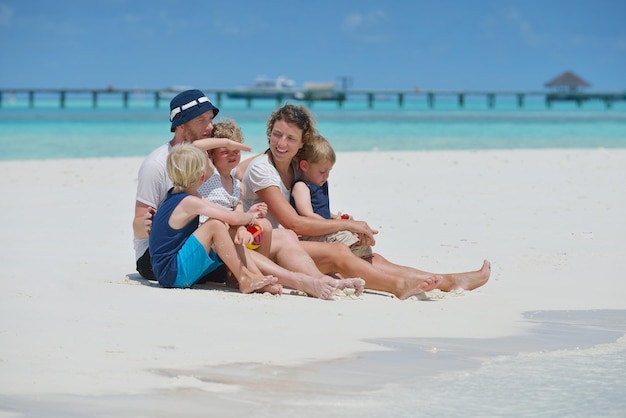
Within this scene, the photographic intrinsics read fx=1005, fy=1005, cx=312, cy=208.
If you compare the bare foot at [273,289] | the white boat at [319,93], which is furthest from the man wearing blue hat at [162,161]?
the white boat at [319,93]

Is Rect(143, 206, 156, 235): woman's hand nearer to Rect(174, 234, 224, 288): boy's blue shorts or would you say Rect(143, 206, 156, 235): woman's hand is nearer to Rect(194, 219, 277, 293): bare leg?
Rect(174, 234, 224, 288): boy's blue shorts

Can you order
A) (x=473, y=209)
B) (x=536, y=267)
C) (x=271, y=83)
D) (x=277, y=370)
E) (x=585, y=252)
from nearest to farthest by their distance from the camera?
(x=277, y=370) → (x=536, y=267) → (x=585, y=252) → (x=473, y=209) → (x=271, y=83)

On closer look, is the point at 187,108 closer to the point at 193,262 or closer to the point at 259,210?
the point at 259,210

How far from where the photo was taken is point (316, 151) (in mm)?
5742

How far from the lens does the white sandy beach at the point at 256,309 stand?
3.57m

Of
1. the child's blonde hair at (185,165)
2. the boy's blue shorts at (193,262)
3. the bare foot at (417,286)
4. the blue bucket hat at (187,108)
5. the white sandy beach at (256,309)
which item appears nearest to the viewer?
the white sandy beach at (256,309)

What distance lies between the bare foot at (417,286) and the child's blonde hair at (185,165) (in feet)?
4.12

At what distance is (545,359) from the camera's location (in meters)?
4.13

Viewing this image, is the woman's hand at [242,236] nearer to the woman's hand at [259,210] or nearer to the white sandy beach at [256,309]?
the woman's hand at [259,210]

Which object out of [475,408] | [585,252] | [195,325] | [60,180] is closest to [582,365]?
[475,408]

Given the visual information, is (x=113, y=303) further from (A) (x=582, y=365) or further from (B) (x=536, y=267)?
(B) (x=536, y=267)

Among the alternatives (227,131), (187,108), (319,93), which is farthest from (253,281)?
(319,93)

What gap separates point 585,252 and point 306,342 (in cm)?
337

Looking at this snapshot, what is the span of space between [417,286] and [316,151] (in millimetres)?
980
